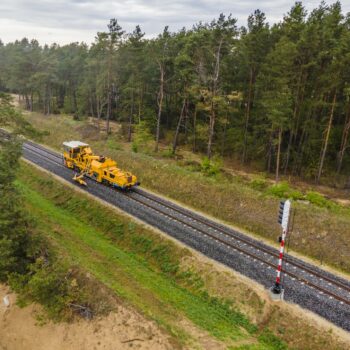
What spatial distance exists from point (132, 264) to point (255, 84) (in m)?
24.1

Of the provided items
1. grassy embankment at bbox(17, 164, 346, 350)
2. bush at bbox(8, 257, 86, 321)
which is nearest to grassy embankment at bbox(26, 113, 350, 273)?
grassy embankment at bbox(17, 164, 346, 350)

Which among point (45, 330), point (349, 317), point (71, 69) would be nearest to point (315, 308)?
point (349, 317)

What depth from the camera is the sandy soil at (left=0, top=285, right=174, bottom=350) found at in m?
13.6

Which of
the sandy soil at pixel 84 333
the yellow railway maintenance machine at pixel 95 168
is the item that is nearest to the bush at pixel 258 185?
the yellow railway maintenance machine at pixel 95 168

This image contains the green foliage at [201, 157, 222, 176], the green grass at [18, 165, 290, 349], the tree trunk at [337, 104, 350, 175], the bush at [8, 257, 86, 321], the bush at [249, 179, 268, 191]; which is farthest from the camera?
the green foliage at [201, 157, 222, 176]

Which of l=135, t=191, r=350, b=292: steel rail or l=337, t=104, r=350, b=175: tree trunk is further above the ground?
l=337, t=104, r=350, b=175: tree trunk

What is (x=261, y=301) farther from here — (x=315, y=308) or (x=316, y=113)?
(x=316, y=113)

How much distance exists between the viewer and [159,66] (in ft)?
137

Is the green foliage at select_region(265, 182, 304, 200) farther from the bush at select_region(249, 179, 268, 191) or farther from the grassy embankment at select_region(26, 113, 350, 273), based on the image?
the bush at select_region(249, 179, 268, 191)

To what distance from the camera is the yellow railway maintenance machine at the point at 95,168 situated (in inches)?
1165

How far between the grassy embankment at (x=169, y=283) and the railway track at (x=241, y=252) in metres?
1.11

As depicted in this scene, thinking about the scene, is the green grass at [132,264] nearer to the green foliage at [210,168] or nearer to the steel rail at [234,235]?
the steel rail at [234,235]

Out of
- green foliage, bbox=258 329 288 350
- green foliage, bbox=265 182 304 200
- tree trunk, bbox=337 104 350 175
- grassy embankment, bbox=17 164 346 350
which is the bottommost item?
green foliage, bbox=258 329 288 350

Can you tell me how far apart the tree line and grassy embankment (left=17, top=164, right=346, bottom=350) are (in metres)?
15.7
